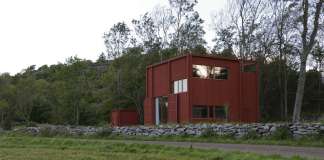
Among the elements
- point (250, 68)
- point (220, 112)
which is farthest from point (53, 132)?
point (250, 68)

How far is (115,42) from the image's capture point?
52719 mm

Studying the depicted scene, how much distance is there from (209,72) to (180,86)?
2265mm

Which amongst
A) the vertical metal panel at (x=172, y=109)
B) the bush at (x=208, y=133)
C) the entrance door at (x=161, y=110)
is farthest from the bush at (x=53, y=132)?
the bush at (x=208, y=133)

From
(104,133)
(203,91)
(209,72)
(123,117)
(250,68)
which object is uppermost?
(250,68)

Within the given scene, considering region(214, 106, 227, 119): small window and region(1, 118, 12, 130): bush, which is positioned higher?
region(214, 106, 227, 119): small window

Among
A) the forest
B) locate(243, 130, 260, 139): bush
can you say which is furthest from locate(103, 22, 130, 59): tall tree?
locate(243, 130, 260, 139): bush

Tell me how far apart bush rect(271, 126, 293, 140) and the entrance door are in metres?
17.1

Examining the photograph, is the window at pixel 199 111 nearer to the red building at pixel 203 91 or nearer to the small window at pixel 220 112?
the red building at pixel 203 91

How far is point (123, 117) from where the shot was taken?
143ft

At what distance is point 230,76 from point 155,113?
6.64 metres

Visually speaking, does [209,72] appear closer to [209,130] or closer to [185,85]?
[185,85]

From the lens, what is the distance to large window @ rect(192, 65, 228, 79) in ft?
109

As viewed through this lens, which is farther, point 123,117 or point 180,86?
point 123,117

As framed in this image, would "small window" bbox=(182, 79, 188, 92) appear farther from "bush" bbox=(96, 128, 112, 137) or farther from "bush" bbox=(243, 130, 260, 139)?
"bush" bbox=(243, 130, 260, 139)
